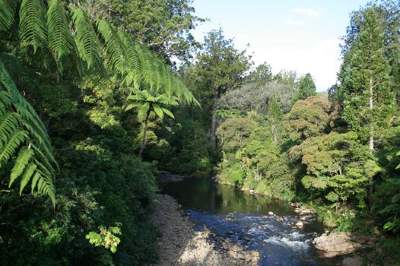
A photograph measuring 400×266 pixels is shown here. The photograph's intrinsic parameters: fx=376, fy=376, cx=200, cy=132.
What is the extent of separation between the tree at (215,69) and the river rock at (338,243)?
27.4 meters

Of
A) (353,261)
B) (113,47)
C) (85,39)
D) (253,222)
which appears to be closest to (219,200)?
(253,222)

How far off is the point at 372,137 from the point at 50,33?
1708cm

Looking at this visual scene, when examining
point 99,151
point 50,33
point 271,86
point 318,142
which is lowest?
point 99,151

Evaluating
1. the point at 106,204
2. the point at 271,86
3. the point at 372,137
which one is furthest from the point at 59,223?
the point at 271,86

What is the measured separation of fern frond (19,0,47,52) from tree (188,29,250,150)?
40.0 metres

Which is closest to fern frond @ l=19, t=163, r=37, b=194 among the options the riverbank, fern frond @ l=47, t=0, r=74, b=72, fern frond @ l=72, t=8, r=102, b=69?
fern frond @ l=47, t=0, r=74, b=72

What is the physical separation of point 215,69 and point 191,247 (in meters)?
30.8

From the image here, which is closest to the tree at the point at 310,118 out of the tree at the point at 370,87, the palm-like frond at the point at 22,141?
the tree at the point at 370,87

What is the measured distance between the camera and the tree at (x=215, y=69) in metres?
43.1

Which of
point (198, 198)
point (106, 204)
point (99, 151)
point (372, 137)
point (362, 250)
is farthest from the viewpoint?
point (198, 198)

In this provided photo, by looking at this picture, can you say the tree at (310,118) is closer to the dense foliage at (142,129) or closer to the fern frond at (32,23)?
the dense foliage at (142,129)

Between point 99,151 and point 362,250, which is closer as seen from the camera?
point 99,151

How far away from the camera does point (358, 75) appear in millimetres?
17297

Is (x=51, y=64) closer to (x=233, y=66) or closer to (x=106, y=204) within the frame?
(x=106, y=204)
